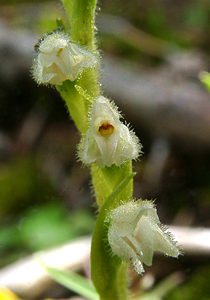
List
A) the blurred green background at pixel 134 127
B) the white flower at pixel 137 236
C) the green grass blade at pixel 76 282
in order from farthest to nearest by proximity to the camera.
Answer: the blurred green background at pixel 134 127
the green grass blade at pixel 76 282
the white flower at pixel 137 236

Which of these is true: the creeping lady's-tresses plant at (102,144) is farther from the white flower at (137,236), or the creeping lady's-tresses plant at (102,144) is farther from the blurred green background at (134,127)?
the blurred green background at (134,127)

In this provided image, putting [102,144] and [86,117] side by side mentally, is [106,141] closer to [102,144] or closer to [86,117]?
[102,144]

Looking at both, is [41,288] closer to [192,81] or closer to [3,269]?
[3,269]

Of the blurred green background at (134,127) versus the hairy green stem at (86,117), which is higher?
the blurred green background at (134,127)

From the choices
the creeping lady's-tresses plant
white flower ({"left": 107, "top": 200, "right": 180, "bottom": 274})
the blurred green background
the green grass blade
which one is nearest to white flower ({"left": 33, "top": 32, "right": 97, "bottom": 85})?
the creeping lady's-tresses plant

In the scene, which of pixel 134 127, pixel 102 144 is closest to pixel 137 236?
pixel 102 144

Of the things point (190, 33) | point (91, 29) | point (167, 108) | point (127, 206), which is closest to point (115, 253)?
point (127, 206)

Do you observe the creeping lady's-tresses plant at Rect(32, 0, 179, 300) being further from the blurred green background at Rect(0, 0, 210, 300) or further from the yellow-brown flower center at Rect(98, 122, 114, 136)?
the blurred green background at Rect(0, 0, 210, 300)

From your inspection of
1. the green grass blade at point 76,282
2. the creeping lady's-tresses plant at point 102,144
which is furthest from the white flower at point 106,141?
the green grass blade at point 76,282
